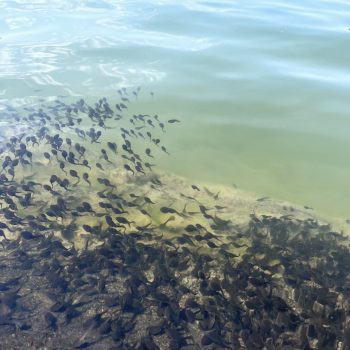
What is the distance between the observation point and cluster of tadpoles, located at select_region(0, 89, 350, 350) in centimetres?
552

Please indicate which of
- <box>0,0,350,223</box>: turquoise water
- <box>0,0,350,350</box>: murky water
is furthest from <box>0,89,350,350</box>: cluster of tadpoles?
<box>0,0,350,223</box>: turquoise water

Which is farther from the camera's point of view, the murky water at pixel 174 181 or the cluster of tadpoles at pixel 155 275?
the murky water at pixel 174 181

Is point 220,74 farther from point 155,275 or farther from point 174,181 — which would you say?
point 155,275

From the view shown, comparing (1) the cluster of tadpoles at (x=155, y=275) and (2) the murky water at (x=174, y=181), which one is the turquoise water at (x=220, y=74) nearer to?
(2) the murky water at (x=174, y=181)

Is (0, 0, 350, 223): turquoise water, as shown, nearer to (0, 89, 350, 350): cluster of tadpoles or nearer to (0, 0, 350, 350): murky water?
(0, 0, 350, 350): murky water

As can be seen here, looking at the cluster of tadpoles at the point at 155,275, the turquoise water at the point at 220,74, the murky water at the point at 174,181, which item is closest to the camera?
the cluster of tadpoles at the point at 155,275

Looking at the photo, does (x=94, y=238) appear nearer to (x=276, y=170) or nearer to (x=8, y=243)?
(x=8, y=243)

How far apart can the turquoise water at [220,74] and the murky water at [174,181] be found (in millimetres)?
75

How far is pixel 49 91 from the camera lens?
48.6 feet

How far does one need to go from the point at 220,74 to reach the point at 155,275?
11.0 metres

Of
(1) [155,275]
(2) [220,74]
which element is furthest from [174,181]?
(2) [220,74]

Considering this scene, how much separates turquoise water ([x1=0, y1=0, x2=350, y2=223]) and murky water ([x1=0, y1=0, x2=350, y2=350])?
0.07m

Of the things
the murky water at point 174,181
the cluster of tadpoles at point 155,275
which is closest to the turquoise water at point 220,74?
the murky water at point 174,181

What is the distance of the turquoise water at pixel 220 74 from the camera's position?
1113cm
